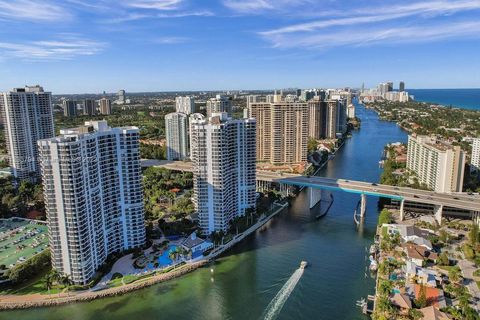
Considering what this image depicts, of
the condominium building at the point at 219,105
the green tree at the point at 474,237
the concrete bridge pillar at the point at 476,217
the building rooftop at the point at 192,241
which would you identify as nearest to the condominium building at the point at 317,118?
the condominium building at the point at 219,105

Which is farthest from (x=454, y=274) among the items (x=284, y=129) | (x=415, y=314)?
(x=284, y=129)

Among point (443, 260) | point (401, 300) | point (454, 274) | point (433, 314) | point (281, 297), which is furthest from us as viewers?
point (443, 260)

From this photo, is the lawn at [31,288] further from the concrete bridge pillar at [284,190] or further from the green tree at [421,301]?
the concrete bridge pillar at [284,190]

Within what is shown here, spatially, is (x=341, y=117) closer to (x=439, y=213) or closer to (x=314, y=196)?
(x=314, y=196)

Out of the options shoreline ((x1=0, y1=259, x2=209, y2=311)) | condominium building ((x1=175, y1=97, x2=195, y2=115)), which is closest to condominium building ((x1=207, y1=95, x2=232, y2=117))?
condominium building ((x1=175, y1=97, x2=195, y2=115))

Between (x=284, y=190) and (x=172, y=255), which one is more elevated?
(x=284, y=190)

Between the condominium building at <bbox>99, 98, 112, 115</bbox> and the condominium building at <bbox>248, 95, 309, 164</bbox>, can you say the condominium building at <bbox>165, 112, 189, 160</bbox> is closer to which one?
the condominium building at <bbox>248, 95, 309, 164</bbox>

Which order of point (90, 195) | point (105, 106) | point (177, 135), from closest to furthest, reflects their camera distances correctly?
point (90, 195)
point (177, 135)
point (105, 106)
